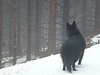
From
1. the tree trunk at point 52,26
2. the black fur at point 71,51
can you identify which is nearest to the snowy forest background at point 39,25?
the tree trunk at point 52,26

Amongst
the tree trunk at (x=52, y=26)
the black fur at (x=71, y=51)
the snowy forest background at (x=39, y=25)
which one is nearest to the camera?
the black fur at (x=71, y=51)

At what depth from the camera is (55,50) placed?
21656 millimetres

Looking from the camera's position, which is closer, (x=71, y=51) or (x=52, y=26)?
(x=71, y=51)

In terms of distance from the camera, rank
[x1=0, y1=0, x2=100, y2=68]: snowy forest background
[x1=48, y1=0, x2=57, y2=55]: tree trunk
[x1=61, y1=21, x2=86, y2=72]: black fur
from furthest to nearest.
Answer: [x1=0, y1=0, x2=100, y2=68]: snowy forest background
[x1=48, y1=0, x2=57, y2=55]: tree trunk
[x1=61, y1=21, x2=86, y2=72]: black fur

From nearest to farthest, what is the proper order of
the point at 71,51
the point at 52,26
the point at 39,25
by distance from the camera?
1. the point at 71,51
2. the point at 52,26
3. the point at 39,25

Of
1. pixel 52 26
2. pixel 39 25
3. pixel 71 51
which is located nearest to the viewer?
pixel 71 51

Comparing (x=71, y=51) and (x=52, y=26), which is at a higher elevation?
(x=52, y=26)

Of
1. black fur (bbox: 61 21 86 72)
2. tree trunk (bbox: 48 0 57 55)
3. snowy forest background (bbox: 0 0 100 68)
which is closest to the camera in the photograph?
black fur (bbox: 61 21 86 72)

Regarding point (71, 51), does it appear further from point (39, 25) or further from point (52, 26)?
point (39, 25)

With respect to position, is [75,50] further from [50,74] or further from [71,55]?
[50,74]

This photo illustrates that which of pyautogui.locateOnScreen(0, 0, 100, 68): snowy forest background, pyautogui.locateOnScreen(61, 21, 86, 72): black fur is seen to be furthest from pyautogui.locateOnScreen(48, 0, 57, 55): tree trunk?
pyautogui.locateOnScreen(61, 21, 86, 72): black fur

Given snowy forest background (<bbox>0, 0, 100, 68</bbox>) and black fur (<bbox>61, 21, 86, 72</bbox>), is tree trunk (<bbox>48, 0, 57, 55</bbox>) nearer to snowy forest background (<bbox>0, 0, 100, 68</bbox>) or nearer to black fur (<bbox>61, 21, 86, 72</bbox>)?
snowy forest background (<bbox>0, 0, 100, 68</bbox>)

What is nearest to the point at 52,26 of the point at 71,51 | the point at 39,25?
the point at 39,25

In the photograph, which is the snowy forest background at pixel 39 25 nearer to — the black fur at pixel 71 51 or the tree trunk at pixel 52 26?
the tree trunk at pixel 52 26
